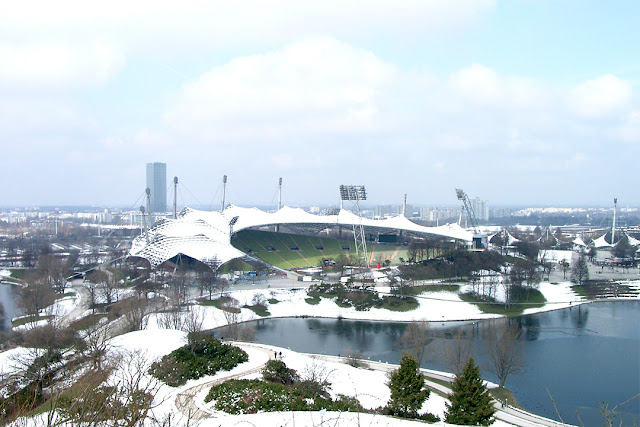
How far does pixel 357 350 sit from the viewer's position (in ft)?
53.5

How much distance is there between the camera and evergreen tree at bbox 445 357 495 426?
8.28m

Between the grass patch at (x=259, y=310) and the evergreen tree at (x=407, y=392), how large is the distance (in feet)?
41.3

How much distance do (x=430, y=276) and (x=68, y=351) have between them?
1889 cm

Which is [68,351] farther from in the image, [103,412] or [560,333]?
[560,333]

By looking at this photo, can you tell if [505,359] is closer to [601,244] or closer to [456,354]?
[456,354]

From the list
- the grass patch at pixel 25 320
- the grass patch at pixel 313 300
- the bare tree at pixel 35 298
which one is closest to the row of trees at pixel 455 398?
the grass patch at pixel 313 300

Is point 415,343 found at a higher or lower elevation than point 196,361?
lower

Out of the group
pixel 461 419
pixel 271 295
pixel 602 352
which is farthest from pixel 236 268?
pixel 461 419

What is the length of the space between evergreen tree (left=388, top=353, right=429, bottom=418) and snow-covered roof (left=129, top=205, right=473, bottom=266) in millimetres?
18381

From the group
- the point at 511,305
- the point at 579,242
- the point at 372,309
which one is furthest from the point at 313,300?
the point at 579,242

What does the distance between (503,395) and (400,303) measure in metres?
9.88

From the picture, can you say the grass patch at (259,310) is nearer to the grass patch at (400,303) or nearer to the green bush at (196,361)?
→ the grass patch at (400,303)

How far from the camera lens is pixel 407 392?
884 cm

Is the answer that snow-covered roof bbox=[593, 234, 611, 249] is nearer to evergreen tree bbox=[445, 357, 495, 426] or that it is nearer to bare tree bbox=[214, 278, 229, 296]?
bare tree bbox=[214, 278, 229, 296]
